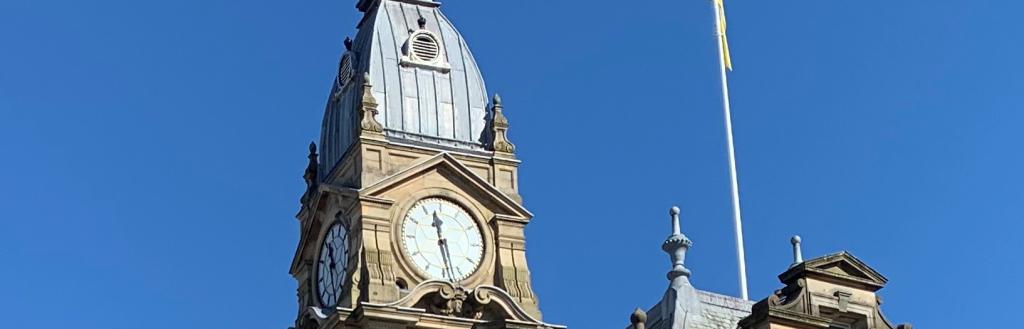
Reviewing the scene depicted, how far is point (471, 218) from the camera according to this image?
224 ft

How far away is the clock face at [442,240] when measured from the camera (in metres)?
66.9

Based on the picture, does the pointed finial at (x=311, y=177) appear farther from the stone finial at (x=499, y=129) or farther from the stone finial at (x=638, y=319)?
the stone finial at (x=638, y=319)

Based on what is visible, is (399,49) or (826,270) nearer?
(826,270)

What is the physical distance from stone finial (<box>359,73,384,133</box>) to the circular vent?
2852mm

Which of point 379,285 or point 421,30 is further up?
point 421,30

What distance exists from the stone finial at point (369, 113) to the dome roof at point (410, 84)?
53cm

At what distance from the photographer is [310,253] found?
229 ft

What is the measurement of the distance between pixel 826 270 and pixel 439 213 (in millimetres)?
18134

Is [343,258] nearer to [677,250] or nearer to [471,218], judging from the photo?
[471,218]

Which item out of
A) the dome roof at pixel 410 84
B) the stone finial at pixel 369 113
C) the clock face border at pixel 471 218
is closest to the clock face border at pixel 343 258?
the clock face border at pixel 471 218

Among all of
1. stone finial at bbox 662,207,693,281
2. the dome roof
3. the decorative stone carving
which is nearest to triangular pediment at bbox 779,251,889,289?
stone finial at bbox 662,207,693,281

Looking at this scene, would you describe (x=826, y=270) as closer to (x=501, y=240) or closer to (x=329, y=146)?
(x=501, y=240)

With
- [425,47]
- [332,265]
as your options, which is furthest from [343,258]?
[425,47]

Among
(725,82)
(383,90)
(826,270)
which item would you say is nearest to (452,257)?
(383,90)
